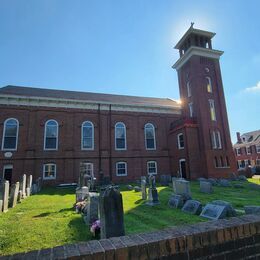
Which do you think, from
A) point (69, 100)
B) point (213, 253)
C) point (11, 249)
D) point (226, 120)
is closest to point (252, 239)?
point (213, 253)

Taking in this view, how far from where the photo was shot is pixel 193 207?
833 cm

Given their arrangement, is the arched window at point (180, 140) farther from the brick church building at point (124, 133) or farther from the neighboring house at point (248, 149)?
the neighboring house at point (248, 149)

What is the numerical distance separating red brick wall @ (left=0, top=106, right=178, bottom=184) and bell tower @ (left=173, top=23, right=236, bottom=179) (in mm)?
4289

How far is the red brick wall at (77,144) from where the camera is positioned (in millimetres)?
22297

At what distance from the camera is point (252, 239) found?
260 centimetres

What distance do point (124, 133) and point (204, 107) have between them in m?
10.9

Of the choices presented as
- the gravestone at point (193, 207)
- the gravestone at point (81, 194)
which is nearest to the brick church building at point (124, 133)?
the gravestone at point (81, 194)

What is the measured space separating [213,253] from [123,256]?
1.12 m

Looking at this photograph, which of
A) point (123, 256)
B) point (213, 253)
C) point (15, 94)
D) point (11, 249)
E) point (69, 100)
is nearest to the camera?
point (123, 256)

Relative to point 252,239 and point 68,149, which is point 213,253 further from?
point 68,149

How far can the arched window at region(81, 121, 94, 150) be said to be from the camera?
81.8 feet

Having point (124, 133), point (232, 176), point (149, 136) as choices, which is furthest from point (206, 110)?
point (124, 133)

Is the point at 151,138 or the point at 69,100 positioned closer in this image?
the point at 69,100

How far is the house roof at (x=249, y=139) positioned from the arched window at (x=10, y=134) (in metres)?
50.1
